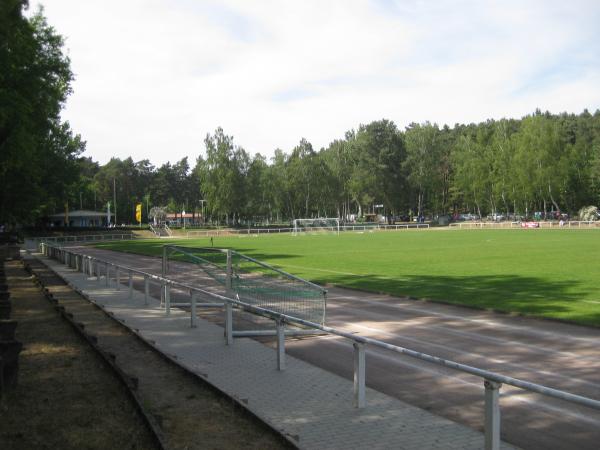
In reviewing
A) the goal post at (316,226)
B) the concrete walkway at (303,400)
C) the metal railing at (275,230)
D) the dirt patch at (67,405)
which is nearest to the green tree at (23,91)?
the dirt patch at (67,405)

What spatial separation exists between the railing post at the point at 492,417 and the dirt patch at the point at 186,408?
1.79 meters

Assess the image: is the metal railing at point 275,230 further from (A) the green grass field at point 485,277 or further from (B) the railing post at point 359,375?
(B) the railing post at point 359,375

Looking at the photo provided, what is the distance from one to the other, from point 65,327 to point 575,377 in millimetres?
9587

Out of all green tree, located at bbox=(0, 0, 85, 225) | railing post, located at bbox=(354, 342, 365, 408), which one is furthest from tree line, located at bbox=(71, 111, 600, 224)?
railing post, located at bbox=(354, 342, 365, 408)

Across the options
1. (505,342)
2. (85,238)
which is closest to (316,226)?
(85,238)

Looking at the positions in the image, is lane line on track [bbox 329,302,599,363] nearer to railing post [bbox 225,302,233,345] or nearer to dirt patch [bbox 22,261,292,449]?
railing post [bbox 225,302,233,345]

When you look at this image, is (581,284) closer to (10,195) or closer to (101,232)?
(10,195)

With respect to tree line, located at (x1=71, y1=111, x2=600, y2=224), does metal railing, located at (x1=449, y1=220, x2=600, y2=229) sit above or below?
below

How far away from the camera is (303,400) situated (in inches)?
273

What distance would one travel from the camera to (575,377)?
26.0 feet

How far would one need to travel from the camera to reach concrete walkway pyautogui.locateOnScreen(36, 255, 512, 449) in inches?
220

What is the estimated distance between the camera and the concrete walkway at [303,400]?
5.58 metres

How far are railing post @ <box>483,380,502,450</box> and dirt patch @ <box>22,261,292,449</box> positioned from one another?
1791 millimetres

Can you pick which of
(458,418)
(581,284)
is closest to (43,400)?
(458,418)
